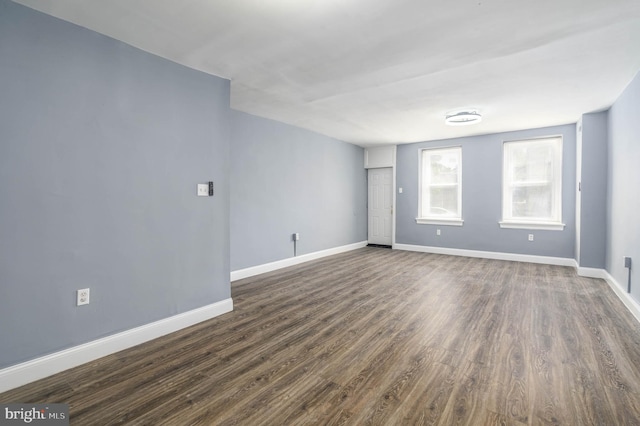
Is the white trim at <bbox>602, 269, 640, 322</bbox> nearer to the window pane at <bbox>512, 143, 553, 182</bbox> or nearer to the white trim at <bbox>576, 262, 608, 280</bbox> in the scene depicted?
the white trim at <bbox>576, 262, 608, 280</bbox>

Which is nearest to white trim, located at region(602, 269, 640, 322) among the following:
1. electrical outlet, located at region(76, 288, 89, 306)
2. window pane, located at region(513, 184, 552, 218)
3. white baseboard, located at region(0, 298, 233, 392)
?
window pane, located at region(513, 184, 552, 218)

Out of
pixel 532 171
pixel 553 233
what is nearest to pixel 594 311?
pixel 553 233

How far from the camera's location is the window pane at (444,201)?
→ 673 centimetres

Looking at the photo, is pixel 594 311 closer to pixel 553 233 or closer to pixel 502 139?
pixel 553 233

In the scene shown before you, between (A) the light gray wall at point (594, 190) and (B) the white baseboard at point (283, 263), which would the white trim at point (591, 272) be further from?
(B) the white baseboard at point (283, 263)

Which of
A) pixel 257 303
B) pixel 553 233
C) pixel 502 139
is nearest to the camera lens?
pixel 257 303

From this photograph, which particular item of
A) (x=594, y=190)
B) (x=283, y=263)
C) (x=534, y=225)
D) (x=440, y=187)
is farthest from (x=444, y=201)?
(x=283, y=263)

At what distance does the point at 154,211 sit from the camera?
108 inches

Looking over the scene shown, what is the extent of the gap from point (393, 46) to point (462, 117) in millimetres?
2491

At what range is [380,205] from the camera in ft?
25.4

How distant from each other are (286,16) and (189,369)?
8.52 ft

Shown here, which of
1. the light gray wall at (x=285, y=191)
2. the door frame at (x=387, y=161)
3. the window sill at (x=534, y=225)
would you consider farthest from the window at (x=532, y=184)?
the light gray wall at (x=285, y=191)

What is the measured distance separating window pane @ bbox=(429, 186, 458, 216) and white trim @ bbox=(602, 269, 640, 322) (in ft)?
9.10

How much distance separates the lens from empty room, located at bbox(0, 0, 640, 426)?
1910 millimetres
